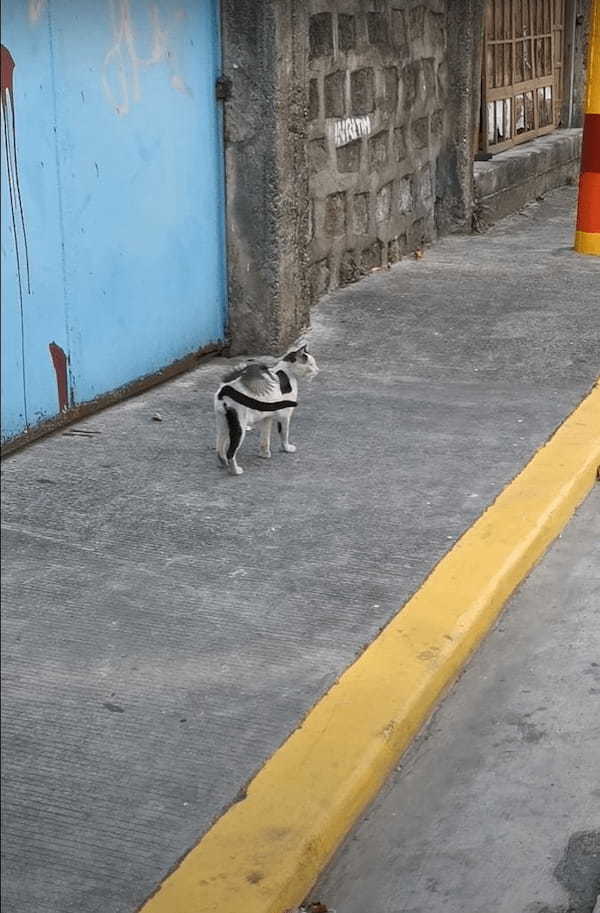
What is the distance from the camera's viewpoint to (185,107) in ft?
21.4

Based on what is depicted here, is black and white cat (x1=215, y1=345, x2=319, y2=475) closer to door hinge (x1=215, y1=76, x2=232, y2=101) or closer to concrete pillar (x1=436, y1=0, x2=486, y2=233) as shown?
door hinge (x1=215, y1=76, x2=232, y2=101)

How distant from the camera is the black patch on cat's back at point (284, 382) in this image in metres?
5.21

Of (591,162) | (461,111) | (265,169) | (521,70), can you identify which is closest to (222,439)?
(265,169)

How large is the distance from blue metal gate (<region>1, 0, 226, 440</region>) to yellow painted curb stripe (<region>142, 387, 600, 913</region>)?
1.95 m

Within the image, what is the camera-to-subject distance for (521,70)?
42.6 ft

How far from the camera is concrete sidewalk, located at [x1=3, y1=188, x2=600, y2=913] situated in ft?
10.3

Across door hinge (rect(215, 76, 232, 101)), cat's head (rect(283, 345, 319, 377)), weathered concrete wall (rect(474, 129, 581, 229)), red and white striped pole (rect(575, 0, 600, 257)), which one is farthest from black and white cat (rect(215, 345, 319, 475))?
weathered concrete wall (rect(474, 129, 581, 229))

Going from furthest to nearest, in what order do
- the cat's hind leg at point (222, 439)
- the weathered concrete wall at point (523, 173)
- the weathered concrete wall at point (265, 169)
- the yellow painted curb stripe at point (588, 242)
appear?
1. the weathered concrete wall at point (523, 173)
2. the yellow painted curb stripe at point (588, 242)
3. the weathered concrete wall at point (265, 169)
4. the cat's hind leg at point (222, 439)

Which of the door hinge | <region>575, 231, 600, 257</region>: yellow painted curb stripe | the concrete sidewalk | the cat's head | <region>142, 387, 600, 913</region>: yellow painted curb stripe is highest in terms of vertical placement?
the door hinge

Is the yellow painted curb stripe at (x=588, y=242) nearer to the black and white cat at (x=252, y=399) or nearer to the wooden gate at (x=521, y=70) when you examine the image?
the wooden gate at (x=521, y=70)

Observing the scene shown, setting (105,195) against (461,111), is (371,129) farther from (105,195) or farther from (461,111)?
(105,195)

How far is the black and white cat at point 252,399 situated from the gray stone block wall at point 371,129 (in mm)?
Answer: 2827

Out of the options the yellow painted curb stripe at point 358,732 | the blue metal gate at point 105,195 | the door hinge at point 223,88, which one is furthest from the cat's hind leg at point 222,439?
the door hinge at point 223,88

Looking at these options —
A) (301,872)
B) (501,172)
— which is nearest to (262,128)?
(301,872)
